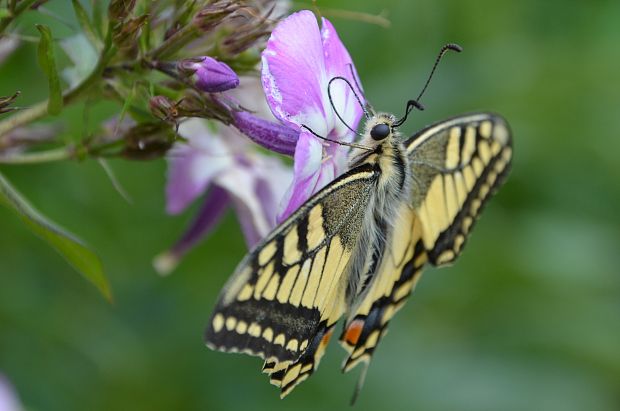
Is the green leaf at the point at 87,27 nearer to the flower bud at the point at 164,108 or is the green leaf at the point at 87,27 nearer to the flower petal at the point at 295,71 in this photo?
the flower bud at the point at 164,108

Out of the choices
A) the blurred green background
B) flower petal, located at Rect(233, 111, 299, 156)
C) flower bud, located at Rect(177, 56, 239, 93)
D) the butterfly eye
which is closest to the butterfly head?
the butterfly eye

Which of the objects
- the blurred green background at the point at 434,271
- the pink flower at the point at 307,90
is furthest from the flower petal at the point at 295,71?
the blurred green background at the point at 434,271

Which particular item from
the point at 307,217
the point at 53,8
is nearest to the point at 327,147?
the point at 307,217

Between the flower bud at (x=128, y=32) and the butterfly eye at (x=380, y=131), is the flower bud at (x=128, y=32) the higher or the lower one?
the higher one

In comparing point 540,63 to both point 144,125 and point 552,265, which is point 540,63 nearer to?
point 552,265

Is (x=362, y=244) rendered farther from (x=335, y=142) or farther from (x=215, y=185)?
(x=215, y=185)

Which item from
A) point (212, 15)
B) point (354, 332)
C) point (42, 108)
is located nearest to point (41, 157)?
point (42, 108)
